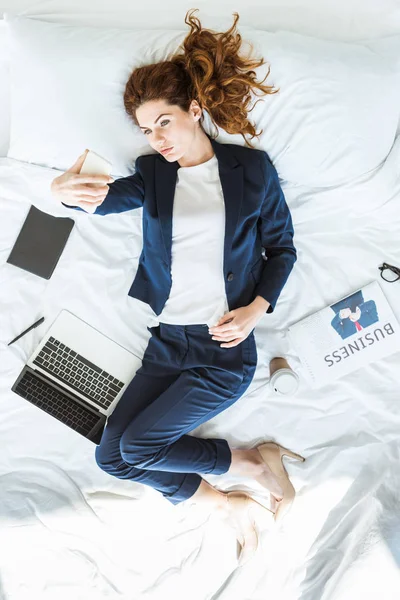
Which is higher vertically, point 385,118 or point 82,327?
point 385,118

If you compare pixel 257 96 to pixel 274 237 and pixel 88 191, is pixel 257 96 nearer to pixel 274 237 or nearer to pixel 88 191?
pixel 274 237

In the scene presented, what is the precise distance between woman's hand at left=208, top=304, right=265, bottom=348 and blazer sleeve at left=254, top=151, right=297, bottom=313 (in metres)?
0.07

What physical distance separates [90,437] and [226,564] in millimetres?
633

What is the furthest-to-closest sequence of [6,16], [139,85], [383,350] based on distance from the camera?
[383,350], [6,16], [139,85]

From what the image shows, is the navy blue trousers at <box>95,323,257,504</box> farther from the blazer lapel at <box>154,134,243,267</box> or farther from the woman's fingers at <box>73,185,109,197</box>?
the woman's fingers at <box>73,185,109,197</box>

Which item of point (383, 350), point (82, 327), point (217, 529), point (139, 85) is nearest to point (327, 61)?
point (139, 85)

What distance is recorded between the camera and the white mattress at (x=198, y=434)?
163cm

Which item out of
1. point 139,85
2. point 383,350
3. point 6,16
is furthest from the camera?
point 383,350

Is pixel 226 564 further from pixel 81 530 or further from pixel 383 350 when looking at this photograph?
pixel 383 350

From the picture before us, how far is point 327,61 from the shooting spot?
1.39 m

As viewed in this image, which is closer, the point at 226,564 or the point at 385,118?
the point at 385,118

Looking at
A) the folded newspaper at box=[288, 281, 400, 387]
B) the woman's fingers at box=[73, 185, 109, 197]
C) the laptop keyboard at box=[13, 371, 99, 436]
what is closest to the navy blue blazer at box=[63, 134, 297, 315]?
the woman's fingers at box=[73, 185, 109, 197]

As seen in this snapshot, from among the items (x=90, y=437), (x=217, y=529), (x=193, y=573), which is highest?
(x=90, y=437)

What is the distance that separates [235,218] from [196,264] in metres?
0.19
